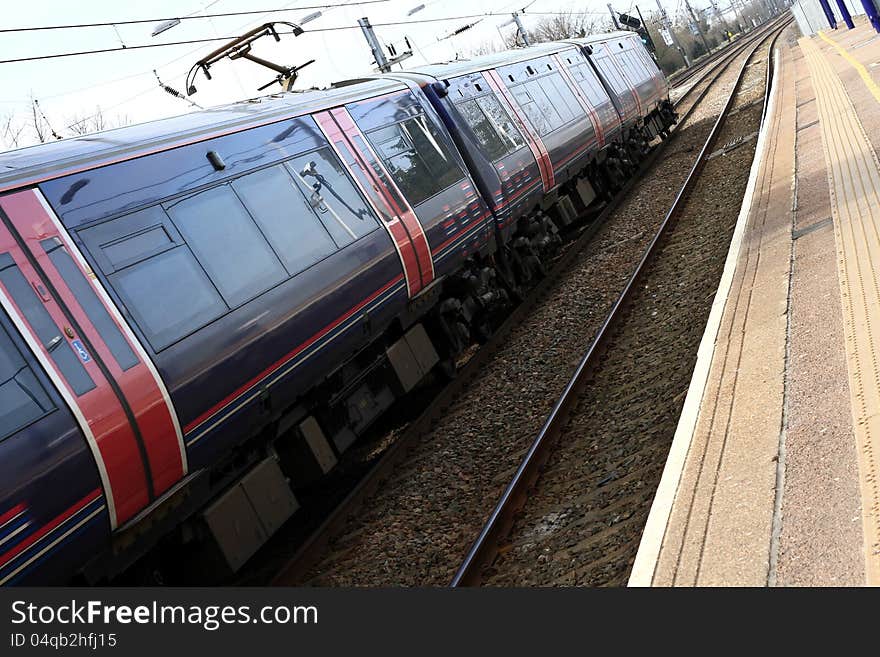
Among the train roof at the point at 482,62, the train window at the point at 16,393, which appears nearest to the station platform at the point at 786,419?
the train window at the point at 16,393

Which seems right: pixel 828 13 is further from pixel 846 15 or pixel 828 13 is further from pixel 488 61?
pixel 488 61

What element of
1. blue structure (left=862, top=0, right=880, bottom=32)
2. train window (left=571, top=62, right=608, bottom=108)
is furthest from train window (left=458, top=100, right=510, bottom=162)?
blue structure (left=862, top=0, right=880, bottom=32)

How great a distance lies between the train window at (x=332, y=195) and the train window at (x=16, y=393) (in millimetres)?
3213

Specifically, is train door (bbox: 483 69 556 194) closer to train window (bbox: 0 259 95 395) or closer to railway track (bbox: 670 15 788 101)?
train window (bbox: 0 259 95 395)

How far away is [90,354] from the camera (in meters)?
5.12

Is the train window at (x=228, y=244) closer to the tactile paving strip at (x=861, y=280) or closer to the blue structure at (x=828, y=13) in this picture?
the tactile paving strip at (x=861, y=280)

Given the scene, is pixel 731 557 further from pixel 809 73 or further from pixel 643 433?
pixel 809 73

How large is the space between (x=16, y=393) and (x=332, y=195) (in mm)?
3727

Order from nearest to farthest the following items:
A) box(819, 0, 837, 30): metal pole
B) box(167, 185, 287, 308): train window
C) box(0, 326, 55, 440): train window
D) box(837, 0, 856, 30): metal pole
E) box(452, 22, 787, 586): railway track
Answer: box(0, 326, 55, 440): train window < box(452, 22, 787, 586): railway track < box(167, 185, 287, 308): train window < box(837, 0, 856, 30): metal pole < box(819, 0, 837, 30): metal pole

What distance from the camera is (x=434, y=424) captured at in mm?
8852

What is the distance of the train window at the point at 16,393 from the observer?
15.0ft

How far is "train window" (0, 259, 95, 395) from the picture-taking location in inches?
191

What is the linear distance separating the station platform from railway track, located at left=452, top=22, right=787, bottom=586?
1.45 ft

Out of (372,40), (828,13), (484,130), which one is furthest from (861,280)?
(828,13)
